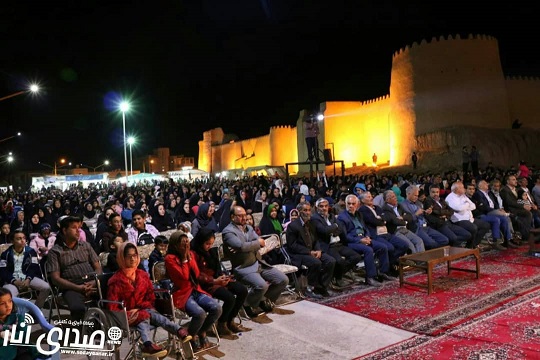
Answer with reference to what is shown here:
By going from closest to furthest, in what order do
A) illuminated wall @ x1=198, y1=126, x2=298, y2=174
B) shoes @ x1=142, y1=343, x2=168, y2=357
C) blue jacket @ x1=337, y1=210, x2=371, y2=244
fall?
1. shoes @ x1=142, y1=343, x2=168, y2=357
2. blue jacket @ x1=337, y1=210, x2=371, y2=244
3. illuminated wall @ x1=198, y1=126, x2=298, y2=174

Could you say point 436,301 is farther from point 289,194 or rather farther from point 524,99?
point 524,99

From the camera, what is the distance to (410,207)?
23.7 feet

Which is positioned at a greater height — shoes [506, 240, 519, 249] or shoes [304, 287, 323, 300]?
shoes [506, 240, 519, 249]

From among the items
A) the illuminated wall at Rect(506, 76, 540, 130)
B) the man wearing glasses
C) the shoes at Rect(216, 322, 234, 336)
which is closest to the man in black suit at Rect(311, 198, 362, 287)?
the shoes at Rect(216, 322, 234, 336)

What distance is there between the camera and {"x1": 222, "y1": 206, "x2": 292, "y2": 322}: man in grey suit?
4832 mm

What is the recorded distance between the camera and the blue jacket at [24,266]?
518 cm

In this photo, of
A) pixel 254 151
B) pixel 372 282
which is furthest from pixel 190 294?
pixel 254 151

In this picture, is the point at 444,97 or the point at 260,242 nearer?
the point at 260,242

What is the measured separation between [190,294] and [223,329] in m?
0.62

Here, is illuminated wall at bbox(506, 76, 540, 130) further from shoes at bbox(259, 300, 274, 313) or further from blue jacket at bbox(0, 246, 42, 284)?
blue jacket at bbox(0, 246, 42, 284)

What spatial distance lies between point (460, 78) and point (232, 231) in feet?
83.5

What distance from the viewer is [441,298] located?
525 cm

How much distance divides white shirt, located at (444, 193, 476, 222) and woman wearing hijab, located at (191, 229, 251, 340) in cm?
495

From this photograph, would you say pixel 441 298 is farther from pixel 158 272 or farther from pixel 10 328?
pixel 10 328
